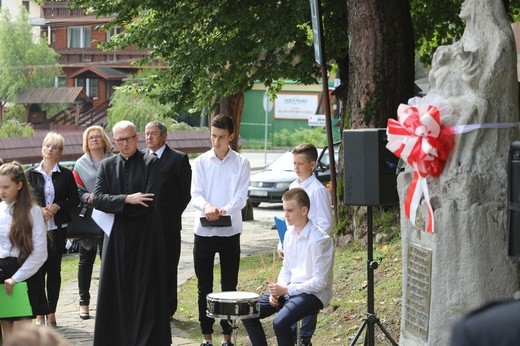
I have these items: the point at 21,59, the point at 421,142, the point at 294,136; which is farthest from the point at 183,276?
the point at 21,59

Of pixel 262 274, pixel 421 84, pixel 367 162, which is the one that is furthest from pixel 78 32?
pixel 367 162

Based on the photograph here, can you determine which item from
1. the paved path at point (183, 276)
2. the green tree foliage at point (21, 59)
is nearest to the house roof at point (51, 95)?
the green tree foliage at point (21, 59)

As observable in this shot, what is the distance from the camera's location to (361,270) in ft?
41.4

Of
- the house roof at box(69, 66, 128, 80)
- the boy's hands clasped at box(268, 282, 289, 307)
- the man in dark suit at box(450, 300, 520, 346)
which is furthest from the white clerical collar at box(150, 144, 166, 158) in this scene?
the house roof at box(69, 66, 128, 80)

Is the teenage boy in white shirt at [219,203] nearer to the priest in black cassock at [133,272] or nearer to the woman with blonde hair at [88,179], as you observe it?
the priest in black cassock at [133,272]

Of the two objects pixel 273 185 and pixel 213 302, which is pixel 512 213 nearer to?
pixel 213 302

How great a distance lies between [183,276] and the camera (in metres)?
15.9

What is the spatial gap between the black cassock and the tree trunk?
4764mm

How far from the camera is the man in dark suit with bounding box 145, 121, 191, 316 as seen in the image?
1117 centimetres

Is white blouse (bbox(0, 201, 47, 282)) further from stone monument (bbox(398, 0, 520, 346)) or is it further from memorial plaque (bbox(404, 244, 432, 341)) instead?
stone monument (bbox(398, 0, 520, 346))

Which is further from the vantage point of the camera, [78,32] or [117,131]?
[78,32]

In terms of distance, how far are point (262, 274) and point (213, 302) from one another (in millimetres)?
6207

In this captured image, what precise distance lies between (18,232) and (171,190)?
7.74ft

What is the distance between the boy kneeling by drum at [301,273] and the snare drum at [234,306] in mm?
223
